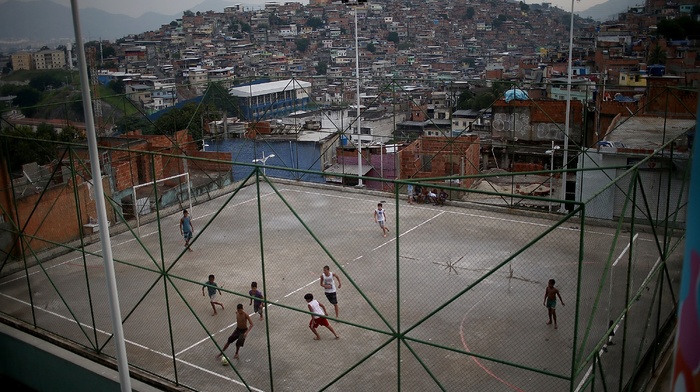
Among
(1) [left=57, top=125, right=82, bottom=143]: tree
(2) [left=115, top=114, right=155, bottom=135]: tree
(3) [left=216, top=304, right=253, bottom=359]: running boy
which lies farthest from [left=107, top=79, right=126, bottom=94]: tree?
(3) [left=216, top=304, right=253, bottom=359]: running boy

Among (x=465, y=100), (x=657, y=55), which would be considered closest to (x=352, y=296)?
(x=657, y=55)

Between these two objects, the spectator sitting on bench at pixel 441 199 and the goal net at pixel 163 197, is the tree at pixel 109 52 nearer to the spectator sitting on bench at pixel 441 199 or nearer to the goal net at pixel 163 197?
the goal net at pixel 163 197

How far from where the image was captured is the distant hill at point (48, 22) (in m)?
8.14

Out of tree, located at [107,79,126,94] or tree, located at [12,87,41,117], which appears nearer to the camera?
tree, located at [12,87,41,117]

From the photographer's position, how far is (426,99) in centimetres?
4216

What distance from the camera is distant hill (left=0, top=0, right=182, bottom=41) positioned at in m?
8.14

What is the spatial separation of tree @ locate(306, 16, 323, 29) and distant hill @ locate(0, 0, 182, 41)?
61.5 m

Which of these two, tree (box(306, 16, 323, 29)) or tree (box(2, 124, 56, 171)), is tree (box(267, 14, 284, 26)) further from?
tree (box(2, 124, 56, 171))

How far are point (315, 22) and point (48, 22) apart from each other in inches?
2596

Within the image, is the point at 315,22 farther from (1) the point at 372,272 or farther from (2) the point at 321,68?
(1) the point at 372,272

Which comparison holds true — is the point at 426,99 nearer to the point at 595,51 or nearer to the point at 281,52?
the point at 595,51

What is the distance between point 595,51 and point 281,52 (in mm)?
38588

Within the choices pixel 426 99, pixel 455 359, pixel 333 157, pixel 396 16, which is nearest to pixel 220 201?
pixel 333 157

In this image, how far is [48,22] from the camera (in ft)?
30.9
